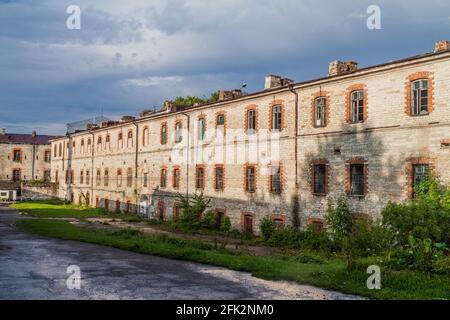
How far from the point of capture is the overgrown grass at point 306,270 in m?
11.5

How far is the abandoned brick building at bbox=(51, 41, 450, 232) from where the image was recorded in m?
18.2

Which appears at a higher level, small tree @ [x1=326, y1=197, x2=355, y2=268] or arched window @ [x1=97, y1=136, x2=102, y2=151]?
arched window @ [x1=97, y1=136, x2=102, y2=151]

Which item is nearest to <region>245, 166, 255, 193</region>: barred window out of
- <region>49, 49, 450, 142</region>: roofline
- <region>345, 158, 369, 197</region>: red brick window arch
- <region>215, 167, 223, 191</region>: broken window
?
<region>215, 167, 223, 191</region>: broken window

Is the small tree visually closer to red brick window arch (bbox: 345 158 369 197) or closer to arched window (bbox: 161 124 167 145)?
red brick window arch (bbox: 345 158 369 197)

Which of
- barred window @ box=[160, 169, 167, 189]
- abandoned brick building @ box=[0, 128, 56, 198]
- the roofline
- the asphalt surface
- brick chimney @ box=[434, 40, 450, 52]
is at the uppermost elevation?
brick chimney @ box=[434, 40, 450, 52]

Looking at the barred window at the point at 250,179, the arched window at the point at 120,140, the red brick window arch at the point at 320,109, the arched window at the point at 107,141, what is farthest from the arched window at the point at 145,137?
the red brick window arch at the point at 320,109

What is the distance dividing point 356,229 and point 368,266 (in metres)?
6.18

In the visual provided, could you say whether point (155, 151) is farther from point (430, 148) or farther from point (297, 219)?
point (430, 148)

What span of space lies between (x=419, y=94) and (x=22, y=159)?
57.2 metres

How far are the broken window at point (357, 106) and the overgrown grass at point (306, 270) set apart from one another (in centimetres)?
707

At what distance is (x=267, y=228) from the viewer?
23.7 m

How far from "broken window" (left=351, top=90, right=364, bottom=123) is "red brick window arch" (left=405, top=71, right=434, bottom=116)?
7.50ft

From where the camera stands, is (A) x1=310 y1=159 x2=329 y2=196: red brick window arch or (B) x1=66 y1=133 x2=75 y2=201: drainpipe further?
(B) x1=66 y1=133 x2=75 y2=201: drainpipe
